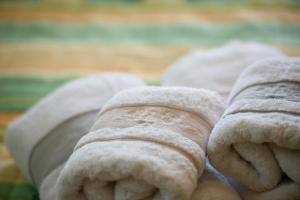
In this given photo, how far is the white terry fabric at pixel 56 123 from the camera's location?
0.80 metres

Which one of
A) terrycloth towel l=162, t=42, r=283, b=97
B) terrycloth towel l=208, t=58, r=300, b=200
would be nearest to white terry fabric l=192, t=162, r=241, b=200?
terrycloth towel l=208, t=58, r=300, b=200

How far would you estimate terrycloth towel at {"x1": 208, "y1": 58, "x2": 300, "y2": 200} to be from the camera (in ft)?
1.80

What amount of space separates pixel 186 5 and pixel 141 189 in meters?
1.23

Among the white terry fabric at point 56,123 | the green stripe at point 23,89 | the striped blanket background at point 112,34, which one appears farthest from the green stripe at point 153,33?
the white terry fabric at point 56,123

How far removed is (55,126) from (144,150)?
33 centimetres

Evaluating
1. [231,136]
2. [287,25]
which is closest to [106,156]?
[231,136]

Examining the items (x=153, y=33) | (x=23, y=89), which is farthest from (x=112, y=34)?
(x=23, y=89)

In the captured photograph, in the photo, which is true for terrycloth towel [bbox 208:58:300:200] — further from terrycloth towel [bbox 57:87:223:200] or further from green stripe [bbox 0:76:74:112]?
green stripe [bbox 0:76:74:112]

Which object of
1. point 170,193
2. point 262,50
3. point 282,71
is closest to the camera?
point 170,193

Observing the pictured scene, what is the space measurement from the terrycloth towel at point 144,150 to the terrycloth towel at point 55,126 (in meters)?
0.17

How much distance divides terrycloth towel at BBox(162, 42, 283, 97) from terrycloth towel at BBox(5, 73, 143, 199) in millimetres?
127

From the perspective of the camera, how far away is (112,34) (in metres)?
1.52

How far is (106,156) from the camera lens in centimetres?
54

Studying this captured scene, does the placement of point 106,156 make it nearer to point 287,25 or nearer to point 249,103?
point 249,103
